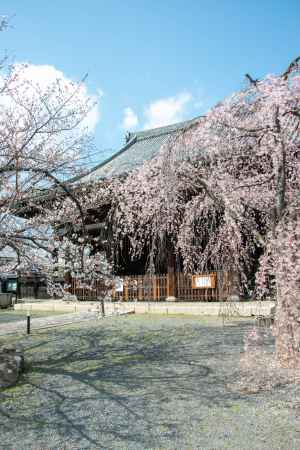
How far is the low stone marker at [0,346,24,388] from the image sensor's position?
17.0ft

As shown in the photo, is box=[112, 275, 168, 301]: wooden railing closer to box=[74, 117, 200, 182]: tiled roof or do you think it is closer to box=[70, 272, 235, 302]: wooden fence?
box=[70, 272, 235, 302]: wooden fence

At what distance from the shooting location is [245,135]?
17.7 ft

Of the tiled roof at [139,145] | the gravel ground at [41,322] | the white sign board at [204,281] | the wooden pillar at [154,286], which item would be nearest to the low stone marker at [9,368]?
the gravel ground at [41,322]

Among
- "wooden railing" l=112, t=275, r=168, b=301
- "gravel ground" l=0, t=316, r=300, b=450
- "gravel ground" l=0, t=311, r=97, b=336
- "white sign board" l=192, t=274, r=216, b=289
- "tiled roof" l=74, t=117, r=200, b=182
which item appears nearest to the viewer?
"gravel ground" l=0, t=316, r=300, b=450

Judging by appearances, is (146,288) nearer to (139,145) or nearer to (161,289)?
(161,289)

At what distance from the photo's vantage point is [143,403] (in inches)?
167

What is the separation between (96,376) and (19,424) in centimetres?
160

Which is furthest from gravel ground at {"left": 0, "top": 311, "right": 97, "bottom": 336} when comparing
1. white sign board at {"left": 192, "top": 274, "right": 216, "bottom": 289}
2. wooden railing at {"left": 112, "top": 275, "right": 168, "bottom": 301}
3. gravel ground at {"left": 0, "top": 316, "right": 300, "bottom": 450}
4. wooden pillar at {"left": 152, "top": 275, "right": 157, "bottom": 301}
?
white sign board at {"left": 192, "top": 274, "right": 216, "bottom": 289}

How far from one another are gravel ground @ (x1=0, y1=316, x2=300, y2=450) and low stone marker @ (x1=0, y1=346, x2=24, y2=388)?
0.47 feet

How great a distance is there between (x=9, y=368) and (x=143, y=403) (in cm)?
218

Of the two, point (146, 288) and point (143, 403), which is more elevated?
point (146, 288)

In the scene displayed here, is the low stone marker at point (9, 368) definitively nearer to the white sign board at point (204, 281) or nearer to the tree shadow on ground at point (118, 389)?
the tree shadow on ground at point (118, 389)

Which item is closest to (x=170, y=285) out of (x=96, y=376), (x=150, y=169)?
(x=150, y=169)

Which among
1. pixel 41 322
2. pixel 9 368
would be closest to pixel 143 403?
pixel 9 368
